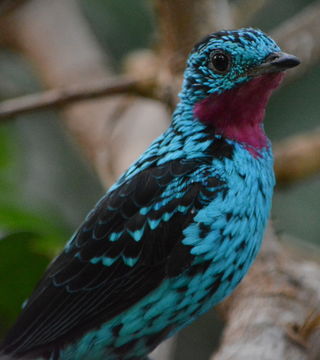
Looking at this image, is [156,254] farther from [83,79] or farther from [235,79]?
[83,79]

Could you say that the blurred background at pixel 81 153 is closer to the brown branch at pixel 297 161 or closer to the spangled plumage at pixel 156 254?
the brown branch at pixel 297 161

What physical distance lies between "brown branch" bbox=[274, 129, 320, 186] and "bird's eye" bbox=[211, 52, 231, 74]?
1.55 metres

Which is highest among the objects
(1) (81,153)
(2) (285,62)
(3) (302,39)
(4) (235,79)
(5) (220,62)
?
(1) (81,153)

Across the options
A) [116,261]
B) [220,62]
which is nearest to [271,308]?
[116,261]

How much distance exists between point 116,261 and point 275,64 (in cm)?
109

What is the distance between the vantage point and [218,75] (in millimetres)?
3551

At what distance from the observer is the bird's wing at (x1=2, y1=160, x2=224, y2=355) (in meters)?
3.36

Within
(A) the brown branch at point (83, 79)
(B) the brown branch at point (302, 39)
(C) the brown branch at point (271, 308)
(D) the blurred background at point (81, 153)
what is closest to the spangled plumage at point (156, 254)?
(C) the brown branch at point (271, 308)

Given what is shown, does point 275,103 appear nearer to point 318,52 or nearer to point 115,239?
point 318,52

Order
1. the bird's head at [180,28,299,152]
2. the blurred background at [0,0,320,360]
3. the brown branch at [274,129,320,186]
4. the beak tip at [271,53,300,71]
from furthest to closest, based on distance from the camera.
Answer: the blurred background at [0,0,320,360] < the brown branch at [274,129,320,186] < the bird's head at [180,28,299,152] < the beak tip at [271,53,300,71]

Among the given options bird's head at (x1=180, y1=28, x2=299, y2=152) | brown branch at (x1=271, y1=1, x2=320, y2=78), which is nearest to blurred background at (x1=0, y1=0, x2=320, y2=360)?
brown branch at (x1=271, y1=1, x2=320, y2=78)

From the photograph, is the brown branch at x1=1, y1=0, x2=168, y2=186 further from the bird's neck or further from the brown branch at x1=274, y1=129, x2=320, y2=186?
the bird's neck

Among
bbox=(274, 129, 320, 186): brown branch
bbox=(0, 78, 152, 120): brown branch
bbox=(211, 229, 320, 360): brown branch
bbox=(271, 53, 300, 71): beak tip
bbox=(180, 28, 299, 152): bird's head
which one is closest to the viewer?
bbox=(211, 229, 320, 360): brown branch

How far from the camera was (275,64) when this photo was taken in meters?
3.35
